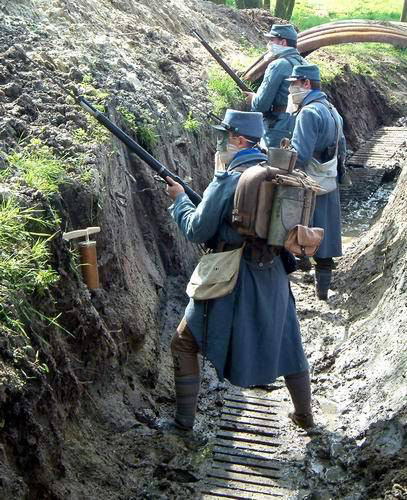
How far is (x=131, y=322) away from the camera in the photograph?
584cm

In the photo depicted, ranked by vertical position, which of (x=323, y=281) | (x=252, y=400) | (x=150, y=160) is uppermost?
(x=150, y=160)

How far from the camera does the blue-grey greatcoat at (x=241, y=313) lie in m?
5.20

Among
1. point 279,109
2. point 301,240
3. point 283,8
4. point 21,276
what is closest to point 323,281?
point 279,109

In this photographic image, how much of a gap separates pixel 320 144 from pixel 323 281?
1406mm

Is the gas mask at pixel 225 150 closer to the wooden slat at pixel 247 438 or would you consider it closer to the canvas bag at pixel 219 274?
the canvas bag at pixel 219 274

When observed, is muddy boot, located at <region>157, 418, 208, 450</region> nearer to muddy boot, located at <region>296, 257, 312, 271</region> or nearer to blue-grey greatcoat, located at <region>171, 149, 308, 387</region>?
blue-grey greatcoat, located at <region>171, 149, 308, 387</region>

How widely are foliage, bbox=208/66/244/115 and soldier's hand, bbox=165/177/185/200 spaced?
15.6 ft

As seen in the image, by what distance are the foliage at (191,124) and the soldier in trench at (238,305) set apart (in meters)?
3.59

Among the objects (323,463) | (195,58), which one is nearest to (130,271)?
(323,463)

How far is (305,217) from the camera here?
5.06 metres

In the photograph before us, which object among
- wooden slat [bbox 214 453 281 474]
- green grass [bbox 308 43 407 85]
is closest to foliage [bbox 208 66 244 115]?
green grass [bbox 308 43 407 85]

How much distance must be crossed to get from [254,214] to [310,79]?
3.54m

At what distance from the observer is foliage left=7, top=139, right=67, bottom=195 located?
5.34m

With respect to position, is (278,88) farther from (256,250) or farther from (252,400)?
(256,250)
